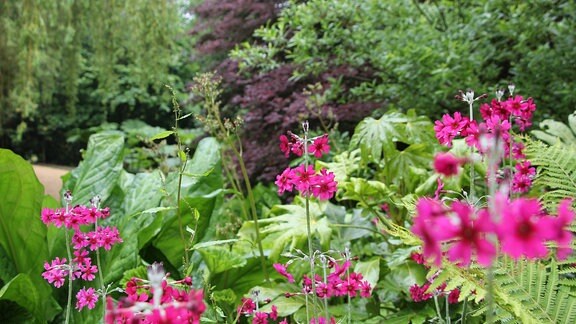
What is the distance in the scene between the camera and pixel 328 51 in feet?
11.6

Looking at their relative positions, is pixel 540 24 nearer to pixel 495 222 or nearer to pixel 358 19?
pixel 358 19

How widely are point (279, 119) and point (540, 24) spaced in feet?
5.79

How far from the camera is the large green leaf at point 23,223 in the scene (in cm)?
205

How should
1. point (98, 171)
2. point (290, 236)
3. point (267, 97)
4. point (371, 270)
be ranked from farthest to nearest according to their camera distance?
point (267, 97)
point (98, 171)
point (290, 236)
point (371, 270)

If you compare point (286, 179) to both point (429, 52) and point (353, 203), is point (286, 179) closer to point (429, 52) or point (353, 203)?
point (429, 52)

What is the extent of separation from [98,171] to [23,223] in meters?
0.34

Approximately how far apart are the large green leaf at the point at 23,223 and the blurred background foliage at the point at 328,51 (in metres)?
1.27

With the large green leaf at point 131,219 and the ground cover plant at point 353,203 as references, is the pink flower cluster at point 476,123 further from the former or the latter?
the large green leaf at point 131,219

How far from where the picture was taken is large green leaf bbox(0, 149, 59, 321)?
6.73 ft

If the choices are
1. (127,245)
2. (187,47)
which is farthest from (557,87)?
(187,47)

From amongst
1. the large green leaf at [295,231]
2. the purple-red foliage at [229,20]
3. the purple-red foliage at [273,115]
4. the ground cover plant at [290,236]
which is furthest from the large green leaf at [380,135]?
the purple-red foliage at [229,20]

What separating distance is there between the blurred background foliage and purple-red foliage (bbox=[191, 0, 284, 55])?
0.01 m

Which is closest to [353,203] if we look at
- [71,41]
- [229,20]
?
[229,20]

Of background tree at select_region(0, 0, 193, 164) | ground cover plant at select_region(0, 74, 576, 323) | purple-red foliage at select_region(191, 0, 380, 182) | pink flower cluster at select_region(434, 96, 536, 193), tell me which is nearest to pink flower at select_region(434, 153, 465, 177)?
pink flower cluster at select_region(434, 96, 536, 193)
